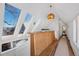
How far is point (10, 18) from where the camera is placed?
1710 mm

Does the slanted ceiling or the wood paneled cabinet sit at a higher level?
the slanted ceiling

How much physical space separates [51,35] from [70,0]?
50 cm

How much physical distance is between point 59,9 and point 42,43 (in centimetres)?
47

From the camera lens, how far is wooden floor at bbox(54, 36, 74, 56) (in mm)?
1742

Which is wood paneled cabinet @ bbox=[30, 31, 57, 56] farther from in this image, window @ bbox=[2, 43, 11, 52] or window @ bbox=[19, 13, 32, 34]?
window @ bbox=[2, 43, 11, 52]

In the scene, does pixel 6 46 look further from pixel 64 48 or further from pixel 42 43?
pixel 64 48

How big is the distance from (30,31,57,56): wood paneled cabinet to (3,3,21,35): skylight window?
0.26 m

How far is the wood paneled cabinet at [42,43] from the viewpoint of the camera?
1.77 metres

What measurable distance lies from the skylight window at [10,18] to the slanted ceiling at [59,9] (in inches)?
3.2

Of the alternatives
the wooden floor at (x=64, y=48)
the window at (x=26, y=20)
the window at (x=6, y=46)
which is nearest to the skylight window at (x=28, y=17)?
the window at (x=26, y=20)

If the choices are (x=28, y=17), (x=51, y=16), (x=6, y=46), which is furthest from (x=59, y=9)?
(x=6, y=46)

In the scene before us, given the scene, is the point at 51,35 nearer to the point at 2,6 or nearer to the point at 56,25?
the point at 56,25

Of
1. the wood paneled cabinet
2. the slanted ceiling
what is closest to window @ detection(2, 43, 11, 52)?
the wood paneled cabinet

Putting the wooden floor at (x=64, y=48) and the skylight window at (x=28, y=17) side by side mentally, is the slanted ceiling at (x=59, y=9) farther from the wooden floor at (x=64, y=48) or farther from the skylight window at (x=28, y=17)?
the wooden floor at (x=64, y=48)
